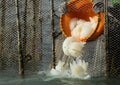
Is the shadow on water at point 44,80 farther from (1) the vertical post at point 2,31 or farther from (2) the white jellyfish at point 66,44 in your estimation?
(2) the white jellyfish at point 66,44

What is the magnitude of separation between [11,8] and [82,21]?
2.06m

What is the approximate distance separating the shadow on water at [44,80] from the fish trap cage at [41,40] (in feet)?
0.59

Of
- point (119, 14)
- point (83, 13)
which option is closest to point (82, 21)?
point (83, 13)

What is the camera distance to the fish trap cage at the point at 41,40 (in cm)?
1175

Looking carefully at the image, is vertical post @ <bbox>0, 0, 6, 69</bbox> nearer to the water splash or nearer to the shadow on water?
the shadow on water

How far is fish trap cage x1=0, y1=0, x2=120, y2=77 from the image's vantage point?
11750 millimetres

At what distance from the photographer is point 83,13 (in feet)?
40.3

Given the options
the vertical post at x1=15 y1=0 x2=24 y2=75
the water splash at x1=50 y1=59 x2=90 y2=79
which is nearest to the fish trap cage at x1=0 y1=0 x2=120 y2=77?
the vertical post at x1=15 y1=0 x2=24 y2=75

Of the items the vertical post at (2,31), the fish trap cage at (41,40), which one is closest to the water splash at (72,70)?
the fish trap cage at (41,40)

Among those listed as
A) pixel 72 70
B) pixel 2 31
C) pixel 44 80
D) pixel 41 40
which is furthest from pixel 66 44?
pixel 2 31

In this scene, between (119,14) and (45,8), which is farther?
(45,8)

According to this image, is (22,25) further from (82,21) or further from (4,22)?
(82,21)

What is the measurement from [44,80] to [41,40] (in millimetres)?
1150

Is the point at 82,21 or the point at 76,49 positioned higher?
the point at 82,21
